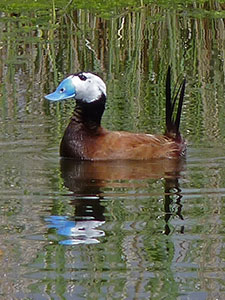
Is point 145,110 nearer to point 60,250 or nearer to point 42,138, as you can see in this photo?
point 42,138

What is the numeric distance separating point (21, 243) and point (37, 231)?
10.0 inches

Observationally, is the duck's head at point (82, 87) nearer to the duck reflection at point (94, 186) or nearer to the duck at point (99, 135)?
the duck at point (99, 135)

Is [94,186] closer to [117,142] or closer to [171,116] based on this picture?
[117,142]

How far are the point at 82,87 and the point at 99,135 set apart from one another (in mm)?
404

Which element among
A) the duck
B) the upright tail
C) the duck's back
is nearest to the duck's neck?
the duck

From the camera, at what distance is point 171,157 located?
7953 mm

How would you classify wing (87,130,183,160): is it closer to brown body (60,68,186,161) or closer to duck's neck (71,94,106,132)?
brown body (60,68,186,161)

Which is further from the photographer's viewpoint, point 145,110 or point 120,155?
point 145,110

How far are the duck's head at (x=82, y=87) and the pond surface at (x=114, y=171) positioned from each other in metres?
0.43

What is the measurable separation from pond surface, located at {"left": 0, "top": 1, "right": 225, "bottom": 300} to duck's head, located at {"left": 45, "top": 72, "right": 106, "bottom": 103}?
0.43 metres

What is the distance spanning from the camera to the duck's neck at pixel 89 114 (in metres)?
8.16

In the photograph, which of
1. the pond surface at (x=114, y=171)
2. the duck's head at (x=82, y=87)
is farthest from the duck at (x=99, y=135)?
the pond surface at (x=114, y=171)

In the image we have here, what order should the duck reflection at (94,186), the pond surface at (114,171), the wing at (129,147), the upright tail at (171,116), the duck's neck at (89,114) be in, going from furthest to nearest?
the duck's neck at (89,114) → the upright tail at (171,116) → the wing at (129,147) → the duck reflection at (94,186) → the pond surface at (114,171)

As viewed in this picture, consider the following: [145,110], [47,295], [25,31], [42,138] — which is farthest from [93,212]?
[25,31]
